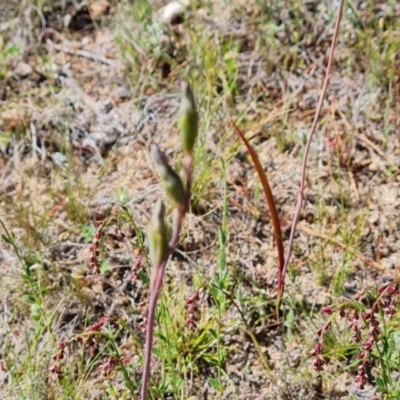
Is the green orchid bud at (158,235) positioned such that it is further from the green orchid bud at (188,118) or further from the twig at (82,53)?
the twig at (82,53)

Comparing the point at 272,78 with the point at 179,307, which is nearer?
the point at 179,307

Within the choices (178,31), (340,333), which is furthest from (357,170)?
(178,31)

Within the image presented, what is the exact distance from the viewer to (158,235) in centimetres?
99

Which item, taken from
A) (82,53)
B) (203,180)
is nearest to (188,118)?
(203,180)

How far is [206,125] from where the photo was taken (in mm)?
2297

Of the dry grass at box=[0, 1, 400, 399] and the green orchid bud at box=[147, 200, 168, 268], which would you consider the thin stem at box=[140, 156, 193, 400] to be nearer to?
the green orchid bud at box=[147, 200, 168, 268]

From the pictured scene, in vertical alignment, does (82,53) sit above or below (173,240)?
below

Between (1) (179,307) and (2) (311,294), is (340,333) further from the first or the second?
(1) (179,307)

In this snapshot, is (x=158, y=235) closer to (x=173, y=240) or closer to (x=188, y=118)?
(x=173, y=240)

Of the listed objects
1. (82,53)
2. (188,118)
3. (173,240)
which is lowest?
(82,53)

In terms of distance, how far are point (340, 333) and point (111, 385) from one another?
2.09 ft

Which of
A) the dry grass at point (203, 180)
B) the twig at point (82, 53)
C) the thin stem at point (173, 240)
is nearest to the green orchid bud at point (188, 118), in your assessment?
the thin stem at point (173, 240)

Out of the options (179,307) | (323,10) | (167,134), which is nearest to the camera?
(179,307)

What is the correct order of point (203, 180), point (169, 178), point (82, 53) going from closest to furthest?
point (169, 178)
point (203, 180)
point (82, 53)
